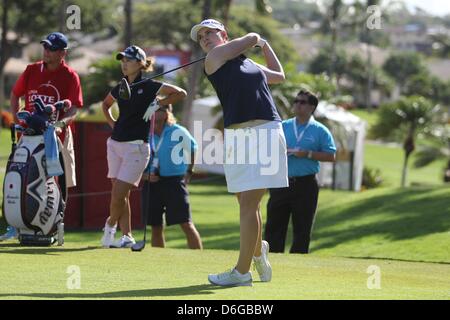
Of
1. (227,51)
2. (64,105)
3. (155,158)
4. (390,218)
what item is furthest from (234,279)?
(390,218)

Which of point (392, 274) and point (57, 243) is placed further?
point (57, 243)

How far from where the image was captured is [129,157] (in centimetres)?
1062

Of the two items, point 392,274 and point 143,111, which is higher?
point 143,111

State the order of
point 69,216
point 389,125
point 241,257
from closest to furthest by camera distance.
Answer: point 241,257 → point 69,216 → point 389,125

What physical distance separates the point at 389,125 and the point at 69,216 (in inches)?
948

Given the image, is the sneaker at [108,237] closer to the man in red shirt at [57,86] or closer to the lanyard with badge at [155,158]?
the man in red shirt at [57,86]

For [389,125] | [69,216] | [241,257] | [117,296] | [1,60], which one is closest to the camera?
[117,296]

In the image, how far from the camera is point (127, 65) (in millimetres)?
10484

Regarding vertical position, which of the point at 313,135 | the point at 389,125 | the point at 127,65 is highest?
the point at 127,65

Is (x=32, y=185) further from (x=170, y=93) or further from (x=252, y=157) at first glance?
(x=252, y=157)

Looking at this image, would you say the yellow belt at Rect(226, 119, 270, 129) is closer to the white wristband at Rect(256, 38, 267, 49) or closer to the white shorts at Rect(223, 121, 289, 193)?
the white shorts at Rect(223, 121, 289, 193)

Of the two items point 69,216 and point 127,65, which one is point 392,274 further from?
point 69,216

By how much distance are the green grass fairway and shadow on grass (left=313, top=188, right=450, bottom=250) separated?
542cm
